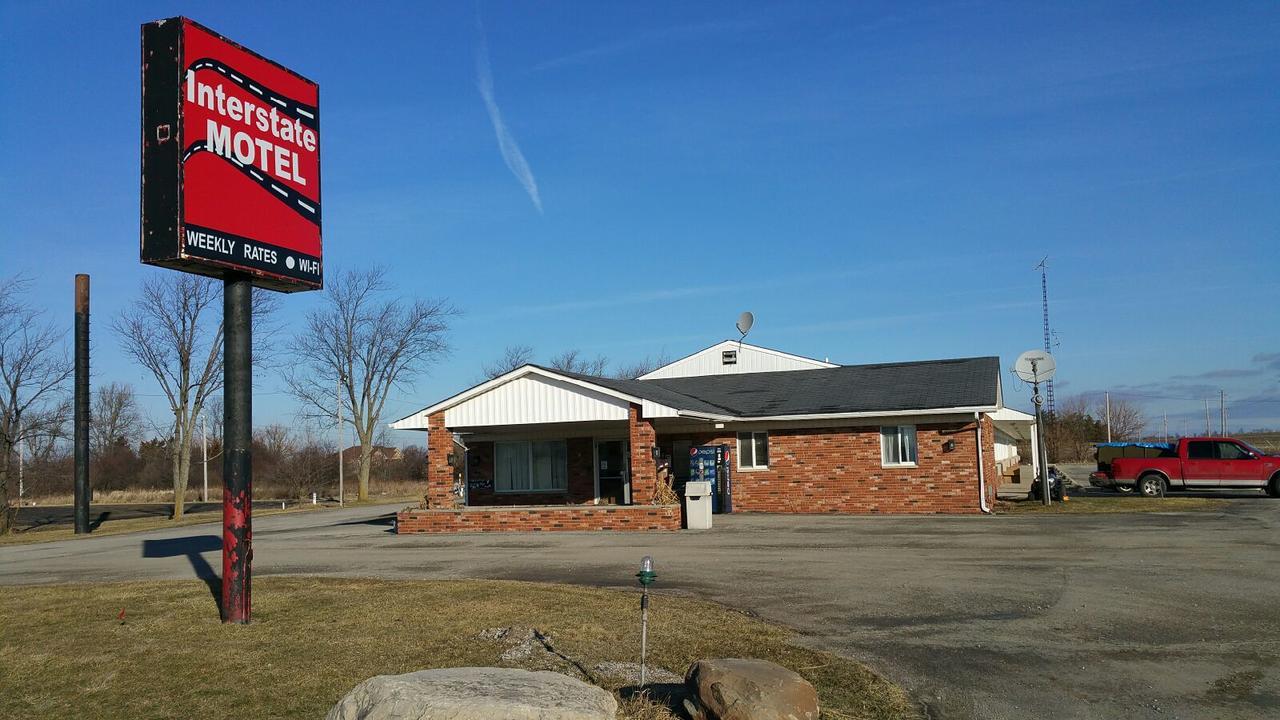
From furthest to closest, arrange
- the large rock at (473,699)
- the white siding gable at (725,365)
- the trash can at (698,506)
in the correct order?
the white siding gable at (725,365)
the trash can at (698,506)
the large rock at (473,699)

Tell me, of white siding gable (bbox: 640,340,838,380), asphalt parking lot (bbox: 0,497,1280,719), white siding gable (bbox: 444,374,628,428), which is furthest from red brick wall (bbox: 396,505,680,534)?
white siding gable (bbox: 640,340,838,380)

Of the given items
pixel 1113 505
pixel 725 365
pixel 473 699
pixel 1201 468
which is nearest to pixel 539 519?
pixel 1113 505

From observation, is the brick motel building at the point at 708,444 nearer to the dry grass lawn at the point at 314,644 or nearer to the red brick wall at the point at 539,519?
the red brick wall at the point at 539,519

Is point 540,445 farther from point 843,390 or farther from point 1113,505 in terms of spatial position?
point 1113,505

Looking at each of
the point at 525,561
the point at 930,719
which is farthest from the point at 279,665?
the point at 525,561

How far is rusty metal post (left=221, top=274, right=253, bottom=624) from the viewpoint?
9797mm

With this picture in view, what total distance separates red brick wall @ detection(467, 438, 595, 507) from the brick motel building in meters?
0.03

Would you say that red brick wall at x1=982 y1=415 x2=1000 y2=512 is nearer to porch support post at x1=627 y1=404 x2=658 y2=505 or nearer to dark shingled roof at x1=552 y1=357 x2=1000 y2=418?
dark shingled roof at x1=552 y1=357 x2=1000 y2=418

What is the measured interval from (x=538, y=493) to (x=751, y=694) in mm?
22076

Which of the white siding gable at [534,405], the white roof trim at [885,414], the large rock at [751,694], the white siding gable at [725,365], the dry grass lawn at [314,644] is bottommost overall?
the dry grass lawn at [314,644]

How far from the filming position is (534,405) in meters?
22.5

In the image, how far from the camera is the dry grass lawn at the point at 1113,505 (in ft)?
70.6

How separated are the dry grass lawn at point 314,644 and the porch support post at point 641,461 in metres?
9.11

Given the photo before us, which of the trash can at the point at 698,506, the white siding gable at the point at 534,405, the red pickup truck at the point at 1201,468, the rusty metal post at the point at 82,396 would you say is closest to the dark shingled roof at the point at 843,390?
the white siding gable at the point at 534,405
